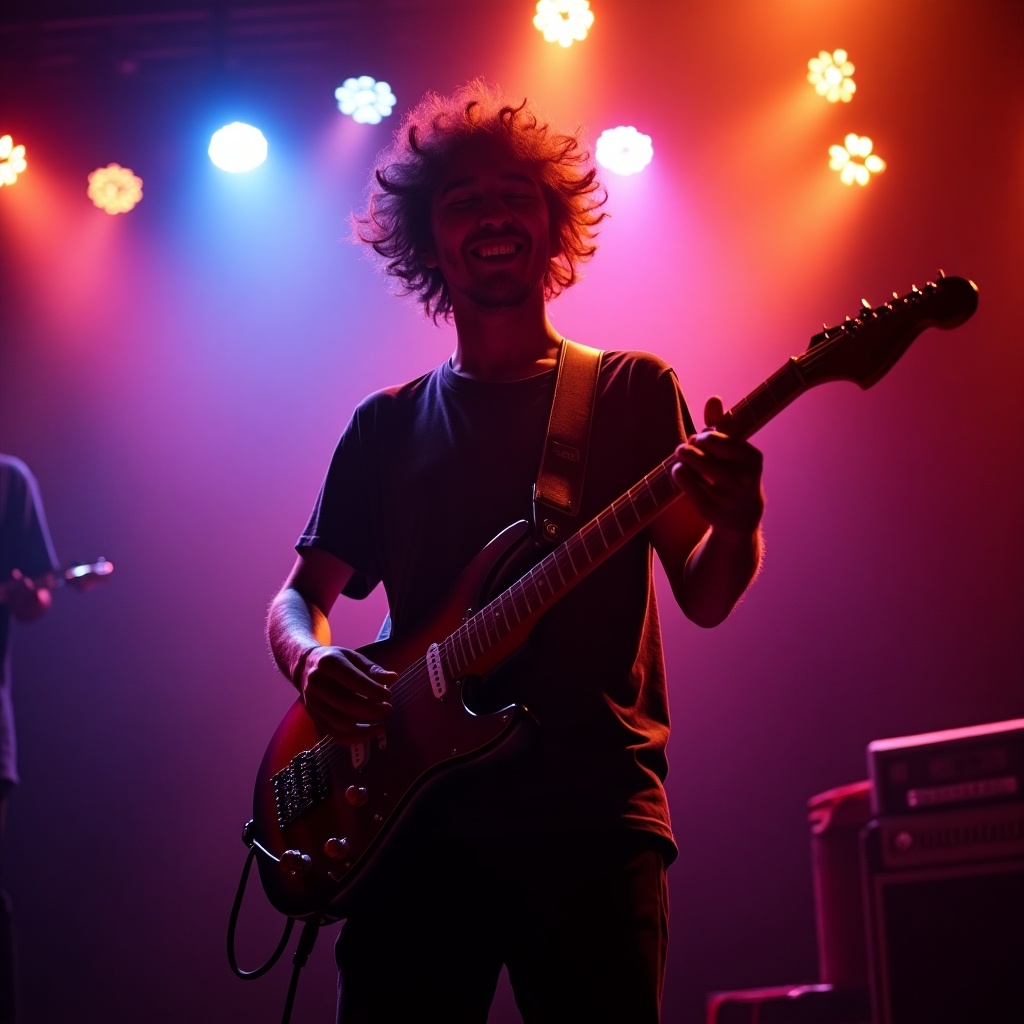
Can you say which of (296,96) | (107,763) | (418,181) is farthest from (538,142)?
(107,763)

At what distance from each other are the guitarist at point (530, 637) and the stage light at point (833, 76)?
10.2ft

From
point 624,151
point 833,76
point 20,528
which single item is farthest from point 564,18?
point 20,528

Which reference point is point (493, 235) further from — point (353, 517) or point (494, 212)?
point (353, 517)

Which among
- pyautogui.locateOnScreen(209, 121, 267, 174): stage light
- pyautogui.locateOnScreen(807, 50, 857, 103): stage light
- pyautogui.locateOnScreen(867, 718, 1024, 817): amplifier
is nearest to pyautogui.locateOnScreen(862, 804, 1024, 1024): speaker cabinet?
pyautogui.locateOnScreen(867, 718, 1024, 817): amplifier

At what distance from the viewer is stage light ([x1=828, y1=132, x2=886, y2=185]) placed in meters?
5.19

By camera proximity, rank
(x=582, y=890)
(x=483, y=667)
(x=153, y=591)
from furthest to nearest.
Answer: (x=153, y=591) → (x=483, y=667) → (x=582, y=890)

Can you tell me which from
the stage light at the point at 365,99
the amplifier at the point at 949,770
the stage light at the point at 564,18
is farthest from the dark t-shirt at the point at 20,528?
the amplifier at the point at 949,770

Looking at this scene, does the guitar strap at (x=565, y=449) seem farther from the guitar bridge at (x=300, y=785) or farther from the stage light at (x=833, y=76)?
the stage light at (x=833, y=76)

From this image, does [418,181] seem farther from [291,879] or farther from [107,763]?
[107,763]

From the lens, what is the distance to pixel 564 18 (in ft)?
17.9

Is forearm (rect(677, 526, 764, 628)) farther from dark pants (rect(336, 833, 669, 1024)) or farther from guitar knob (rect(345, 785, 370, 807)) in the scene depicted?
guitar knob (rect(345, 785, 370, 807))

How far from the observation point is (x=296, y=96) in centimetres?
570

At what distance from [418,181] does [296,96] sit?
3029 millimetres

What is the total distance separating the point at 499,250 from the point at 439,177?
0.58m
